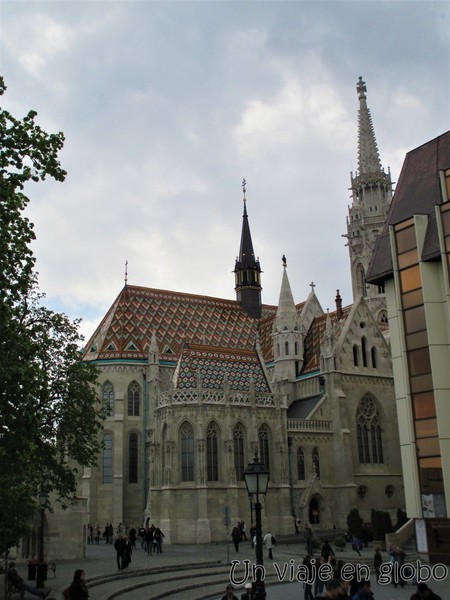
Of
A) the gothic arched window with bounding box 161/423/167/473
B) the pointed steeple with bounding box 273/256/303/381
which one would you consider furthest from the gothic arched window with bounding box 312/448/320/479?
the gothic arched window with bounding box 161/423/167/473

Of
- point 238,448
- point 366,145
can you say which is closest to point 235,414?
point 238,448

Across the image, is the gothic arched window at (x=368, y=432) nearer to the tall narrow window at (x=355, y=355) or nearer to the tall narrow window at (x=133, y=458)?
the tall narrow window at (x=355, y=355)

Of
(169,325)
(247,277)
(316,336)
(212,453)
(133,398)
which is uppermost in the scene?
(247,277)

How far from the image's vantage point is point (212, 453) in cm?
4081

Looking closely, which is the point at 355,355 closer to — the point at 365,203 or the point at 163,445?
the point at 163,445

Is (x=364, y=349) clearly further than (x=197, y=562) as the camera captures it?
Yes

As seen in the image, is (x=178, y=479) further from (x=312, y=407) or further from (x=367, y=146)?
(x=367, y=146)

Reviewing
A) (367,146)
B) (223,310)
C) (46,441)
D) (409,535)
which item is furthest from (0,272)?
(367,146)

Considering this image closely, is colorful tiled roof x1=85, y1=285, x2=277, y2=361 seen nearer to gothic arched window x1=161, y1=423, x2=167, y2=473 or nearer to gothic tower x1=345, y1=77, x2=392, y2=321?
gothic arched window x1=161, y1=423, x2=167, y2=473

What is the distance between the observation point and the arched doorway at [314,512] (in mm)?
43688

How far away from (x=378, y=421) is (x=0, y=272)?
3864cm

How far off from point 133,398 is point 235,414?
10.5 m

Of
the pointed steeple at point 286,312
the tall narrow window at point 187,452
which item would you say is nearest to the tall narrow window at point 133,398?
the tall narrow window at point 187,452

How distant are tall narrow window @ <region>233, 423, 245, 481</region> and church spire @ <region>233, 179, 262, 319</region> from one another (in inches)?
812
